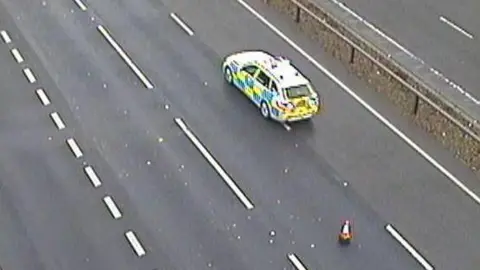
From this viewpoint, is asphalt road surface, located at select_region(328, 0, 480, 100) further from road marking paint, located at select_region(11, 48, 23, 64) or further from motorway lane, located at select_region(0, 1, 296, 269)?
road marking paint, located at select_region(11, 48, 23, 64)

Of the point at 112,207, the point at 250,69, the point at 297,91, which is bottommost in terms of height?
the point at 297,91

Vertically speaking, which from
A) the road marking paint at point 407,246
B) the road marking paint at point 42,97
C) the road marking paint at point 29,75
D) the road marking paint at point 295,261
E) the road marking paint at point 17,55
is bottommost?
the road marking paint at point 407,246

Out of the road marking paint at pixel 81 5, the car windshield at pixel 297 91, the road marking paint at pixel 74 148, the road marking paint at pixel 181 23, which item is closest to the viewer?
the road marking paint at pixel 74 148

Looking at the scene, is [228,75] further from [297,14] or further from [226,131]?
[297,14]

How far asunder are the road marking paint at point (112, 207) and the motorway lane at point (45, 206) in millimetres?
183

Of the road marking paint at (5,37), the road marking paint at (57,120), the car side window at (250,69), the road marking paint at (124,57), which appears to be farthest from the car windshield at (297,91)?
the road marking paint at (5,37)

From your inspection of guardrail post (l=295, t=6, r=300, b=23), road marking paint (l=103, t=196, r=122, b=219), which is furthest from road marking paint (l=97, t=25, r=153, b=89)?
guardrail post (l=295, t=6, r=300, b=23)

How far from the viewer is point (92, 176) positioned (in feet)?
90.0

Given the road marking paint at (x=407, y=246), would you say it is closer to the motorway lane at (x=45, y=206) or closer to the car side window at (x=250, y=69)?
the motorway lane at (x=45, y=206)

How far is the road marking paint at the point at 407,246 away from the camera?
24422mm

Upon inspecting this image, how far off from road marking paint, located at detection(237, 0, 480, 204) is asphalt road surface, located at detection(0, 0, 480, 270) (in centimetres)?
23

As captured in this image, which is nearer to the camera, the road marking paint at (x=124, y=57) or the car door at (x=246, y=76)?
the car door at (x=246, y=76)

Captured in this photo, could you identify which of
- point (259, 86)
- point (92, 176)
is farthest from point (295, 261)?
point (259, 86)

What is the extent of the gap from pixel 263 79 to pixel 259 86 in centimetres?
27
